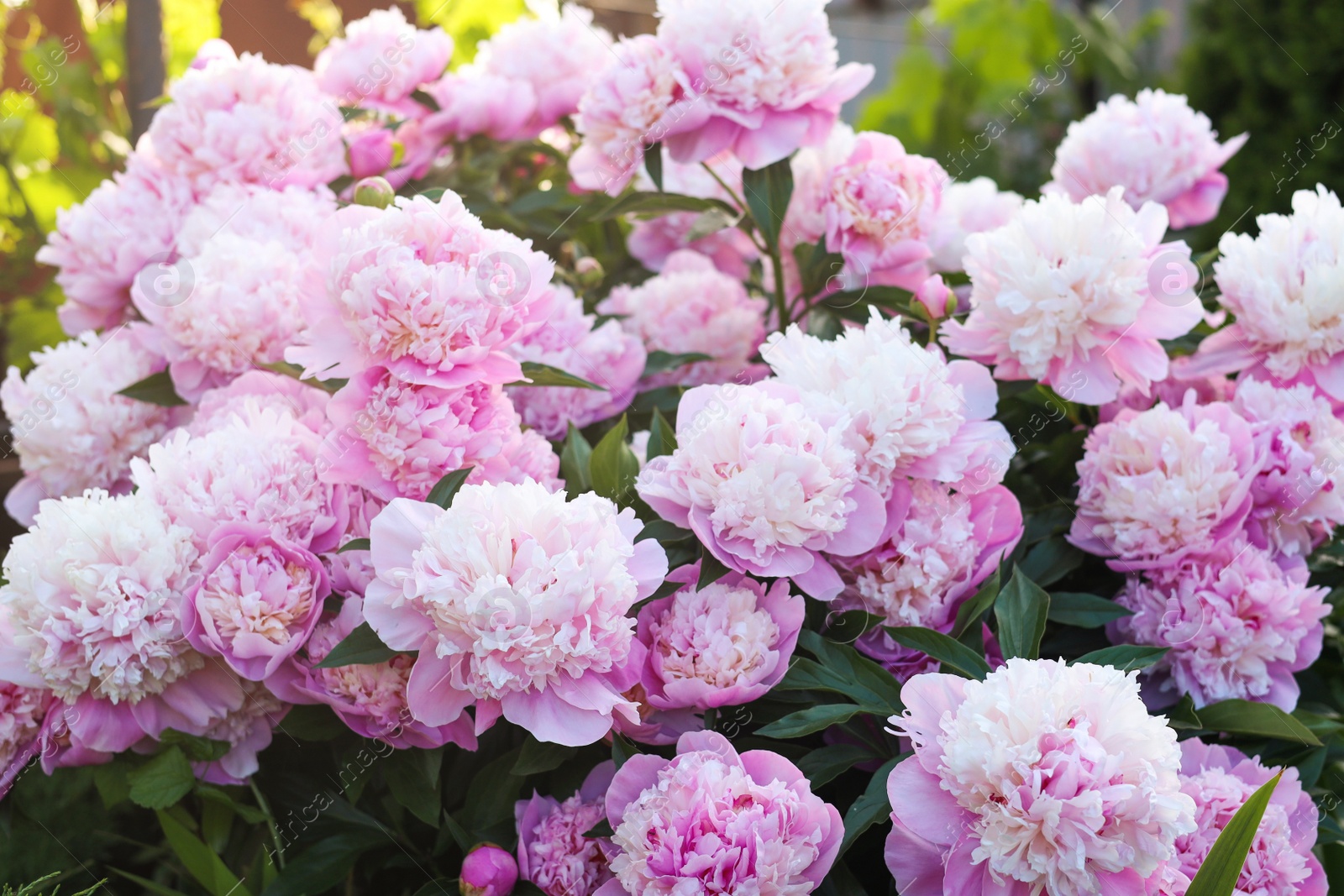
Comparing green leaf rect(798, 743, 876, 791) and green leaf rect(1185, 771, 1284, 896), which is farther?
green leaf rect(798, 743, 876, 791)

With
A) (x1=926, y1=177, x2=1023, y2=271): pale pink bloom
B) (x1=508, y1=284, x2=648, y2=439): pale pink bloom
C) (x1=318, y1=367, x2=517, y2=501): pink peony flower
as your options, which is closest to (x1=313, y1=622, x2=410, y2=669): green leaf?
(x1=318, y1=367, x2=517, y2=501): pink peony flower

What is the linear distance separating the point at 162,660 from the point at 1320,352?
3.16 feet

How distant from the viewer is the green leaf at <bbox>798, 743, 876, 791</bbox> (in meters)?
0.78

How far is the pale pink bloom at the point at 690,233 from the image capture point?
1.23 meters

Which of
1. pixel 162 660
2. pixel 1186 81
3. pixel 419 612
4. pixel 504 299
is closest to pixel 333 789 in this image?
pixel 162 660

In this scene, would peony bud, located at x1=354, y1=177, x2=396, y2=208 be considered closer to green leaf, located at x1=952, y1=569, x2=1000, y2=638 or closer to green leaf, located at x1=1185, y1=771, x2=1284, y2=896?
green leaf, located at x1=952, y1=569, x2=1000, y2=638

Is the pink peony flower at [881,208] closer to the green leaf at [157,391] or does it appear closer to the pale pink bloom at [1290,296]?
the pale pink bloom at [1290,296]

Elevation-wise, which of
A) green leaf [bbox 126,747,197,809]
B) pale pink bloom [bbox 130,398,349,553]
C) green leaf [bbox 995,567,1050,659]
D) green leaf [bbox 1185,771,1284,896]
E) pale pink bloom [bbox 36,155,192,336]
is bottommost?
green leaf [bbox 1185,771,1284,896]

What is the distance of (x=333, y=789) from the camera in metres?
0.91

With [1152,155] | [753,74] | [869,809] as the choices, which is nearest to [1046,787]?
[869,809]

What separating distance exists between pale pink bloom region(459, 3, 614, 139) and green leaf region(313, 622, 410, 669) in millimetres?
738

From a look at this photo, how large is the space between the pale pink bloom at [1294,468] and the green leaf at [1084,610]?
153 mm

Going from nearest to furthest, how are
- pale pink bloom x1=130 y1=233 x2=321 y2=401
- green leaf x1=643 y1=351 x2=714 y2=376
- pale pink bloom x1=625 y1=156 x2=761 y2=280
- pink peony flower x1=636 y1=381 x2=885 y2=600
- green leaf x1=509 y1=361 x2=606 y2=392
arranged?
pink peony flower x1=636 y1=381 x2=885 y2=600
green leaf x1=509 y1=361 x2=606 y2=392
pale pink bloom x1=130 y1=233 x2=321 y2=401
green leaf x1=643 y1=351 x2=714 y2=376
pale pink bloom x1=625 y1=156 x2=761 y2=280

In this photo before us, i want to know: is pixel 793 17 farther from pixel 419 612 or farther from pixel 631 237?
pixel 419 612
